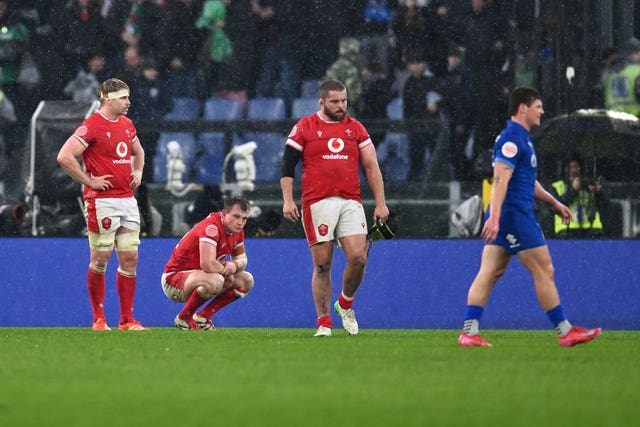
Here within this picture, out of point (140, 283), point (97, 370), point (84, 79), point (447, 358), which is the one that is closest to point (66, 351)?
point (97, 370)

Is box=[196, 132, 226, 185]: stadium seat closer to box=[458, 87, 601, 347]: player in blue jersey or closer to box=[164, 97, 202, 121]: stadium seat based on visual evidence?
box=[164, 97, 202, 121]: stadium seat

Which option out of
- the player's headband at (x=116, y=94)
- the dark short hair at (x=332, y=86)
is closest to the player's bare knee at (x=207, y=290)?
the player's headband at (x=116, y=94)

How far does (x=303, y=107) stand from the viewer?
14281 millimetres

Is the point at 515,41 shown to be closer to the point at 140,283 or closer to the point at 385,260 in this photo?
the point at 385,260

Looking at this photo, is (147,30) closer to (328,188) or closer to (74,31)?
(74,31)

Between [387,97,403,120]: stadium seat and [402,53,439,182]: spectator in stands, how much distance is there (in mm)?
41

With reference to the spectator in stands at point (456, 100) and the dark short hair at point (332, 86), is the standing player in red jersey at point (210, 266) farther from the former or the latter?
the spectator in stands at point (456, 100)

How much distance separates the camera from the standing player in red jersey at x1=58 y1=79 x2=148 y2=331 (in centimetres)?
1150

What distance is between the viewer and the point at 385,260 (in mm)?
14031

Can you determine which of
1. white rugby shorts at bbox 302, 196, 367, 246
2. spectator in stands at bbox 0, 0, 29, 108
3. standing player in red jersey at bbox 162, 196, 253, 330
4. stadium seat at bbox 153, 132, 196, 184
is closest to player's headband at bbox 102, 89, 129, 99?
standing player in red jersey at bbox 162, 196, 253, 330

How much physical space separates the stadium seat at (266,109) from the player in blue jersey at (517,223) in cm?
538

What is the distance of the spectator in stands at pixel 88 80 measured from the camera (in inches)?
571

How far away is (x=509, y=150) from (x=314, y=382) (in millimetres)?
2584

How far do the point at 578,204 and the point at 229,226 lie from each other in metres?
4.21
